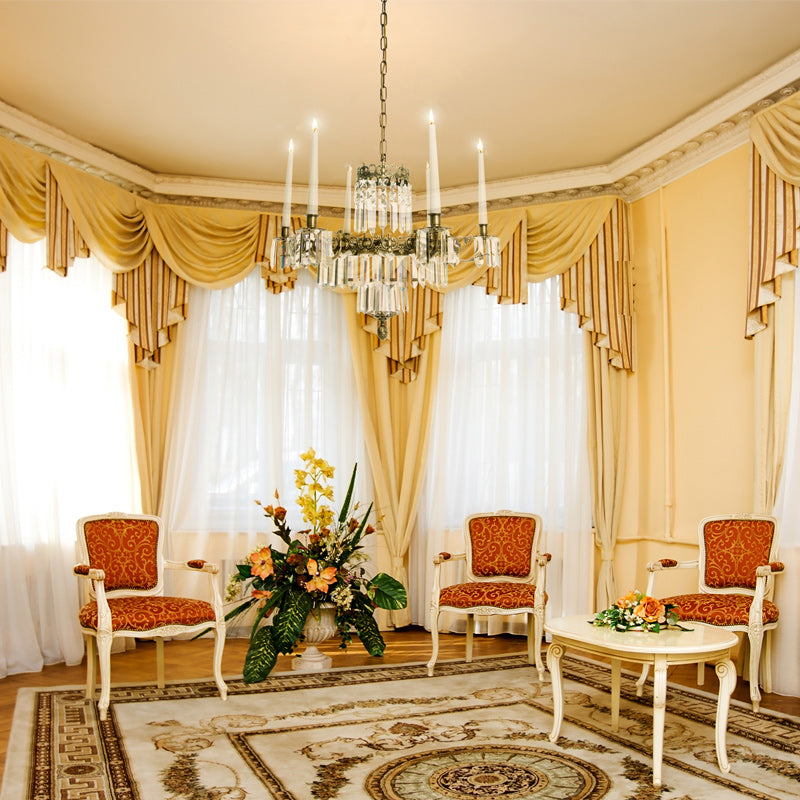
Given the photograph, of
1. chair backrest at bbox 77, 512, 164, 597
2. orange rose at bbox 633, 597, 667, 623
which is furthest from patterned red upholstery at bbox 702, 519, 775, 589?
chair backrest at bbox 77, 512, 164, 597

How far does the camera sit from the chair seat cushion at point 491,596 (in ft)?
16.8

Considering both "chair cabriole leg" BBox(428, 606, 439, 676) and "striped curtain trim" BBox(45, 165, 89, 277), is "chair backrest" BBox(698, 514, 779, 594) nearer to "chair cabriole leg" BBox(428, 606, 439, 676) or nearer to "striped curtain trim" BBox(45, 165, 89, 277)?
"chair cabriole leg" BBox(428, 606, 439, 676)

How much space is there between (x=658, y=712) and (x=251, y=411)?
4047mm

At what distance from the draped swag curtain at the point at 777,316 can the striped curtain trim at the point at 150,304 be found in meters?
4.00

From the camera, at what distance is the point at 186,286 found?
6.40 meters

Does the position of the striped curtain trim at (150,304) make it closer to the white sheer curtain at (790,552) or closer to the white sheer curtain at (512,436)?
the white sheer curtain at (512,436)

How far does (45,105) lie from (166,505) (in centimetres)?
285

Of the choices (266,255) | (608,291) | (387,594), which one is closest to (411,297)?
(266,255)

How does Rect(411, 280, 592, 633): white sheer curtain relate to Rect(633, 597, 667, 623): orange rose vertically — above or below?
above

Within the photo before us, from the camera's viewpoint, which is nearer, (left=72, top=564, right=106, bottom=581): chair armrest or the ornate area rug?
the ornate area rug

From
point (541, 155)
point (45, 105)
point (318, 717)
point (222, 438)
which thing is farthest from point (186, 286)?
point (318, 717)

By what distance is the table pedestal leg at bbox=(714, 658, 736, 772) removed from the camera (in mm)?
3359

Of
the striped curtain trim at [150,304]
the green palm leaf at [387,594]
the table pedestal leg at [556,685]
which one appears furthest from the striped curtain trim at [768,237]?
the striped curtain trim at [150,304]

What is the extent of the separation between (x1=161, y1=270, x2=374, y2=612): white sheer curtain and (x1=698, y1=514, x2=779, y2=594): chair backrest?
2.70 m
